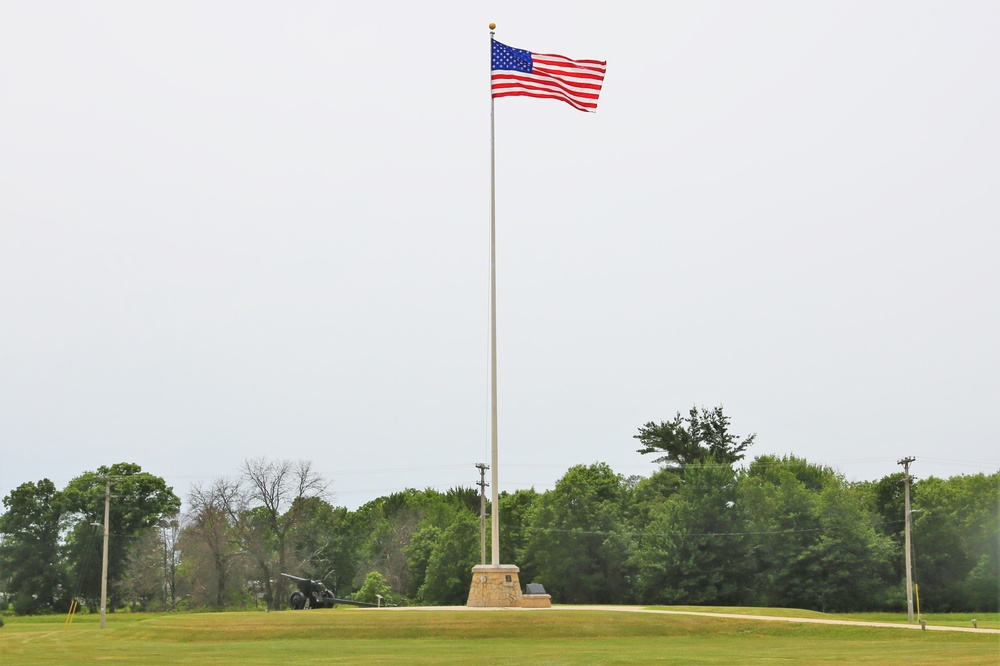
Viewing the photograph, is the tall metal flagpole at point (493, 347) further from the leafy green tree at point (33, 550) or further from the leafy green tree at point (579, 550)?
the leafy green tree at point (33, 550)

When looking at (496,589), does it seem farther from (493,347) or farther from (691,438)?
(691,438)

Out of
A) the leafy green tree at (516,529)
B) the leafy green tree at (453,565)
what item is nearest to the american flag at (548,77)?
the leafy green tree at (516,529)

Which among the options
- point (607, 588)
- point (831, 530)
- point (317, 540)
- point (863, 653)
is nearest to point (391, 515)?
point (317, 540)

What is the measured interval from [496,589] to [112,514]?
168 feet

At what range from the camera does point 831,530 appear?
68938 millimetres

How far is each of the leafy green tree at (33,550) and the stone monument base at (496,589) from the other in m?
52.3

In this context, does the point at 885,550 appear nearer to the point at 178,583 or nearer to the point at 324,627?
the point at 324,627

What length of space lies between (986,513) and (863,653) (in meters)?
44.9

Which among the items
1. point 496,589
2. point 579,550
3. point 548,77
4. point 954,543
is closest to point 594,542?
point 579,550

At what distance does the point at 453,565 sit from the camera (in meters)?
75.5

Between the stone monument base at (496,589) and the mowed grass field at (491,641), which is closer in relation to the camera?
the mowed grass field at (491,641)

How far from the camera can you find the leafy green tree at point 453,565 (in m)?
75.1

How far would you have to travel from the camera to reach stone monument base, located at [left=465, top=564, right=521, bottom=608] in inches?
1613

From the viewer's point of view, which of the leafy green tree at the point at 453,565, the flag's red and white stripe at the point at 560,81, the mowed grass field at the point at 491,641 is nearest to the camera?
the mowed grass field at the point at 491,641
